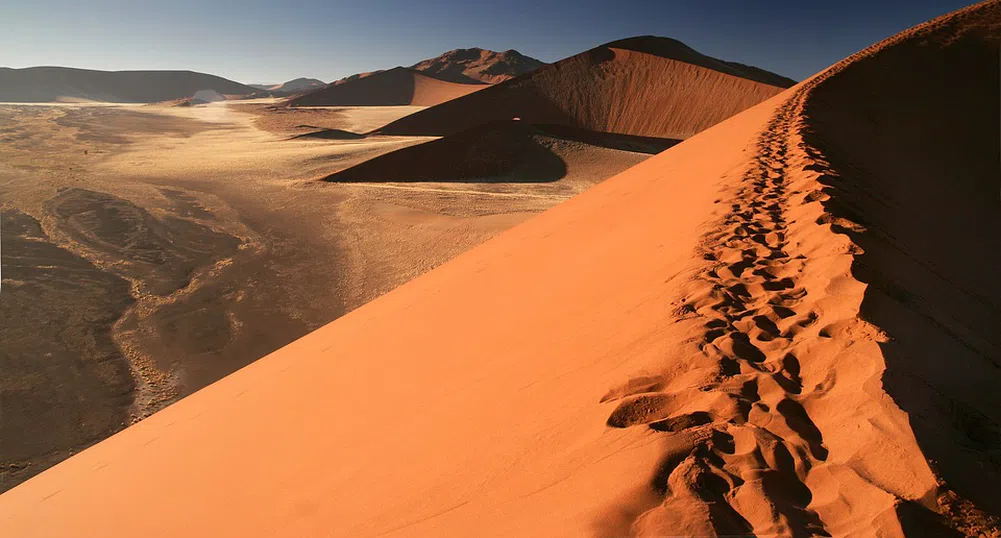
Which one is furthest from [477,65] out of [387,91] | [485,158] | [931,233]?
[931,233]

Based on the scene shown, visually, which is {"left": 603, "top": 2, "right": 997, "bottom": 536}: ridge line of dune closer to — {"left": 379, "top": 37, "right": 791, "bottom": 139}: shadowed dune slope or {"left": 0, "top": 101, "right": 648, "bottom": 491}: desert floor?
{"left": 0, "top": 101, "right": 648, "bottom": 491}: desert floor

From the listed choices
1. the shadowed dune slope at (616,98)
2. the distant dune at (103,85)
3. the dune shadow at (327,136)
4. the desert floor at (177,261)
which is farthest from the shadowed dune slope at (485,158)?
the distant dune at (103,85)

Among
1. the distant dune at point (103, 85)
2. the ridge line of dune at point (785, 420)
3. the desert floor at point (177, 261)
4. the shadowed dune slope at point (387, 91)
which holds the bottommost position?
the desert floor at point (177, 261)

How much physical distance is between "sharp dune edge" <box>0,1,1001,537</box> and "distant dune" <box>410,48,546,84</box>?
78.7 m

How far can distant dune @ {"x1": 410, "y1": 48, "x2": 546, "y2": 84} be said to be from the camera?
8212cm

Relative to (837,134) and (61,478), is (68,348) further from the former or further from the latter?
(837,134)

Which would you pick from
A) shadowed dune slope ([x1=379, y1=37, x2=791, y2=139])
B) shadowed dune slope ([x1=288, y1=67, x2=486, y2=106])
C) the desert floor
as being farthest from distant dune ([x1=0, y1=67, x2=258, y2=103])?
the desert floor

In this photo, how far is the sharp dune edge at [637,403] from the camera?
1.64 metres

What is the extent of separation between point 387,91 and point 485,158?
181ft

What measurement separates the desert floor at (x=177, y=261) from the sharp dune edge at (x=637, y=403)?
268cm

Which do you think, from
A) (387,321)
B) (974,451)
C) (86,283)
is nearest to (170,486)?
(387,321)

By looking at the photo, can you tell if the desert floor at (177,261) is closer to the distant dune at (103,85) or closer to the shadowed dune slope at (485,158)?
the shadowed dune slope at (485,158)

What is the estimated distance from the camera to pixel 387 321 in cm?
491

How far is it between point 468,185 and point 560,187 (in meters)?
3.09
